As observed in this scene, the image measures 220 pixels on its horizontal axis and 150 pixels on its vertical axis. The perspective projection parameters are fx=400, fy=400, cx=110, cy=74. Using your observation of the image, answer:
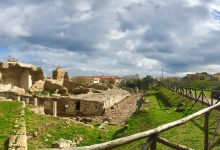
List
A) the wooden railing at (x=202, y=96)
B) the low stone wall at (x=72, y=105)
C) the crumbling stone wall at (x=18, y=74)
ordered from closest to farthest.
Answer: the wooden railing at (x=202, y=96) < the low stone wall at (x=72, y=105) < the crumbling stone wall at (x=18, y=74)

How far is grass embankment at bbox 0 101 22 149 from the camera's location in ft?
58.0

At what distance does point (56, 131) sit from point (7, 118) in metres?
2.88

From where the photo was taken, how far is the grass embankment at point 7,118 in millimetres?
17672

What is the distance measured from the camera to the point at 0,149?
15844 millimetres

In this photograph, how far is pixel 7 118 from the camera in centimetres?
2277

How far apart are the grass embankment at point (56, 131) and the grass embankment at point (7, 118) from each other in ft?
2.92

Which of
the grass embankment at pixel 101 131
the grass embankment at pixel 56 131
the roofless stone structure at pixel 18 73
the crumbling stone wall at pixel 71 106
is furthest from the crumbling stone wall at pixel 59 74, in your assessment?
the grass embankment at pixel 56 131

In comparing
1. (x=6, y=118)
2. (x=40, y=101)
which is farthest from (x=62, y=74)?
(x=6, y=118)

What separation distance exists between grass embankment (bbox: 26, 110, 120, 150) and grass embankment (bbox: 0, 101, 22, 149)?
2.92 feet

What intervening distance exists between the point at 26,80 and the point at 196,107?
32119mm

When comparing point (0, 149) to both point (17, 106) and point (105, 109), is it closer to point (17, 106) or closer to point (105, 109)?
point (17, 106)

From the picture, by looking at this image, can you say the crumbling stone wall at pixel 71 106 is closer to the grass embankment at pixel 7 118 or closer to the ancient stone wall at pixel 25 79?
the ancient stone wall at pixel 25 79

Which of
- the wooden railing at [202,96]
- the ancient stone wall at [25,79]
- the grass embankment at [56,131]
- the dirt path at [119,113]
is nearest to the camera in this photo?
the grass embankment at [56,131]

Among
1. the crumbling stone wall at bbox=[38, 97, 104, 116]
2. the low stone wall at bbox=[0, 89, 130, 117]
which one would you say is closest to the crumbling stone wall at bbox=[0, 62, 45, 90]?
the low stone wall at bbox=[0, 89, 130, 117]
